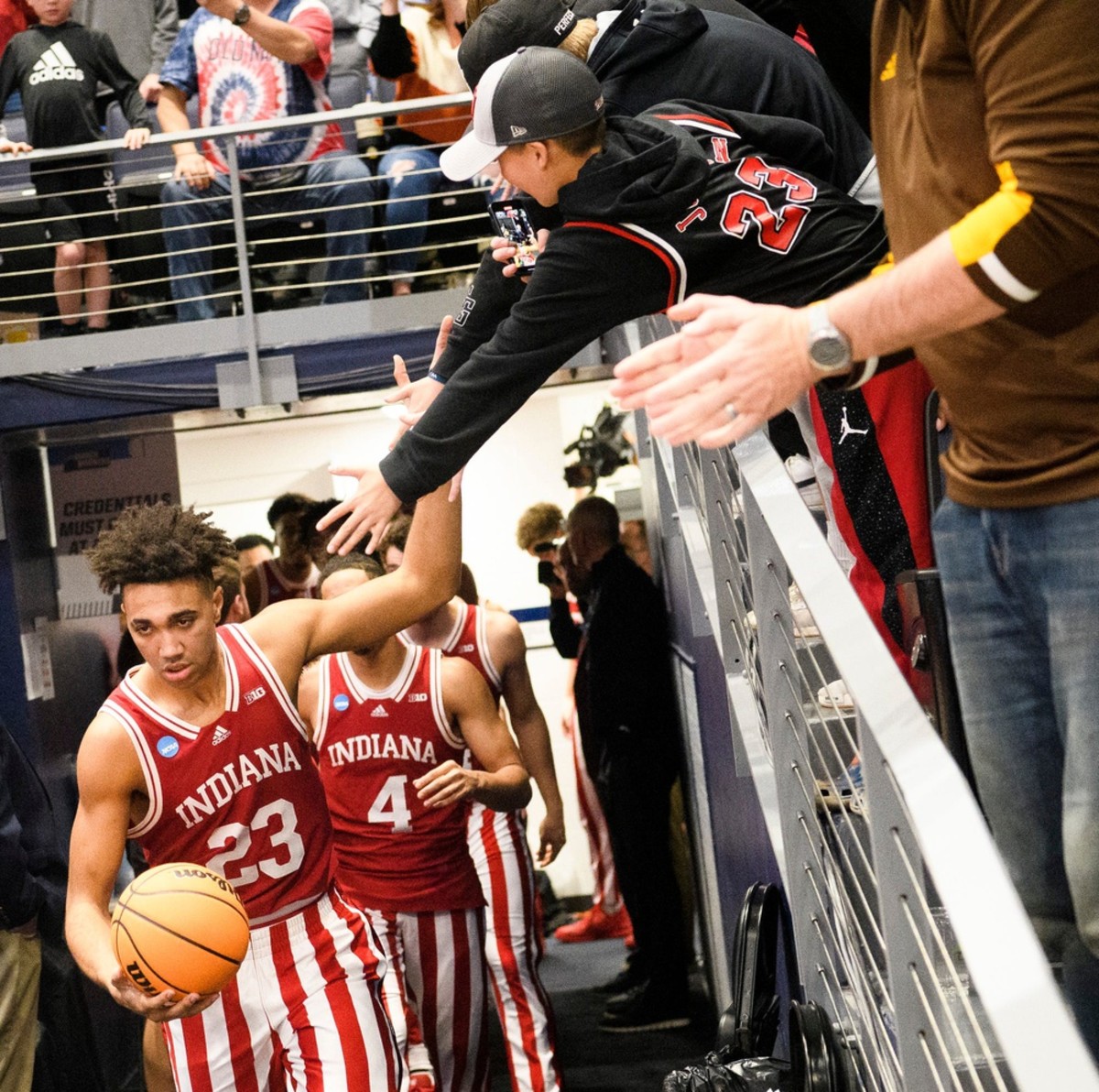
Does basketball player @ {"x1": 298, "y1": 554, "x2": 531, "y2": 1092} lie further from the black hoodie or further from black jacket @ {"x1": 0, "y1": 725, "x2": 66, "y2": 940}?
the black hoodie

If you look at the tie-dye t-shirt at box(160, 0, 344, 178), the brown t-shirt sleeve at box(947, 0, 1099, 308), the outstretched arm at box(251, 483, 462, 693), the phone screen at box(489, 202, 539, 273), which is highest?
the tie-dye t-shirt at box(160, 0, 344, 178)

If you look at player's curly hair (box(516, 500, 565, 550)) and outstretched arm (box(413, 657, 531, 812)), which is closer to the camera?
outstretched arm (box(413, 657, 531, 812))

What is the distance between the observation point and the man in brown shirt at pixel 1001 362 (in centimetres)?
162

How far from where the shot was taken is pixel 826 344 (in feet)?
5.59

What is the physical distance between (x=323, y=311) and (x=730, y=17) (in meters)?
4.15

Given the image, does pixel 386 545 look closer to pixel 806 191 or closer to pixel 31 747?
pixel 31 747

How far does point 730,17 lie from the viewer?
134 inches

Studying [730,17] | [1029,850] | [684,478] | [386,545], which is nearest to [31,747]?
[386,545]

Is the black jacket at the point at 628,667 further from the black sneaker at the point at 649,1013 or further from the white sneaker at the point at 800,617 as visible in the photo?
the white sneaker at the point at 800,617

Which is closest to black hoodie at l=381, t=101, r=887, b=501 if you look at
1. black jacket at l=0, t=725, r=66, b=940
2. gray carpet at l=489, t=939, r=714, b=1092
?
black jacket at l=0, t=725, r=66, b=940

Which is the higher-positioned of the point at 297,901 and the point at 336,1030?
the point at 297,901

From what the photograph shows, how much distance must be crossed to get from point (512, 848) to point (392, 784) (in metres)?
0.77

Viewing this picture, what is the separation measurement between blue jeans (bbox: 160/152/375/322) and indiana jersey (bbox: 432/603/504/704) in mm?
1899

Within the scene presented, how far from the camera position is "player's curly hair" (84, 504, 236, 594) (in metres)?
4.24
